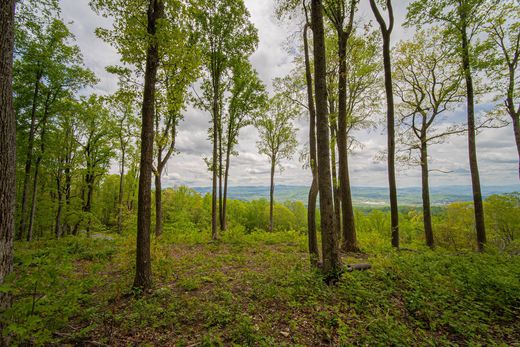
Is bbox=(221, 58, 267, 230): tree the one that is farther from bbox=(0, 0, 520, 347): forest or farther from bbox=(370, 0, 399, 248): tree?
bbox=(370, 0, 399, 248): tree

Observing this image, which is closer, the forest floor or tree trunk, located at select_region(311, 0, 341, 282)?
the forest floor

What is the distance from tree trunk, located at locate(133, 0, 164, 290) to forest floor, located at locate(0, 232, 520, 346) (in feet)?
1.67

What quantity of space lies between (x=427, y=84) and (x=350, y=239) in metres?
9.88

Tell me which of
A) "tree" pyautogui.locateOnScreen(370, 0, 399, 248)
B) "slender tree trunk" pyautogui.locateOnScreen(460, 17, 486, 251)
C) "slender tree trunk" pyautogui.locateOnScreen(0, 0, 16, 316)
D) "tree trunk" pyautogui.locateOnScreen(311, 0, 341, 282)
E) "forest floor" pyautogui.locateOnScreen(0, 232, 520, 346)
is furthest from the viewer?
"slender tree trunk" pyautogui.locateOnScreen(460, 17, 486, 251)

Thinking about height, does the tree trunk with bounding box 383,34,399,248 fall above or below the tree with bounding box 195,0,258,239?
below

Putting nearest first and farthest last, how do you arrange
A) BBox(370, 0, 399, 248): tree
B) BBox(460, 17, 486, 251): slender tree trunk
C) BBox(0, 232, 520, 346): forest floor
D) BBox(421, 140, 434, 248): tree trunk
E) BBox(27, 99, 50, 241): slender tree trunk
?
BBox(0, 232, 520, 346): forest floor
BBox(370, 0, 399, 248): tree
BBox(460, 17, 486, 251): slender tree trunk
BBox(421, 140, 434, 248): tree trunk
BBox(27, 99, 50, 241): slender tree trunk

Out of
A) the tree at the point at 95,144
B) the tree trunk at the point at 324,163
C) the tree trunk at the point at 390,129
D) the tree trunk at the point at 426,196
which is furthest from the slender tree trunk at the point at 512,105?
the tree at the point at 95,144

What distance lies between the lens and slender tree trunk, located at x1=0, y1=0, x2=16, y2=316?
2984mm

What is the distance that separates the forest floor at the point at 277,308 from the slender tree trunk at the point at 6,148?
0.28 m

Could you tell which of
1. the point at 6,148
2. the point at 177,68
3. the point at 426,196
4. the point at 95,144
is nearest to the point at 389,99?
the point at 426,196

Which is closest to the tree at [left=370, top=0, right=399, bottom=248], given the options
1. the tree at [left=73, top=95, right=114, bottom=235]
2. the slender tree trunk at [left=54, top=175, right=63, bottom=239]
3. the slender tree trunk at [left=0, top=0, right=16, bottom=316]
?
the slender tree trunk at [left=0, top=0, right=16, bottom=316]

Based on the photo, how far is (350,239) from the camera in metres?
8.36

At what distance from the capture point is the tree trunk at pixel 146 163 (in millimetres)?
4855

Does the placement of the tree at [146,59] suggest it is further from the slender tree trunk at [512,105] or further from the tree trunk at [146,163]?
the slender tree trunk at [512,105]
